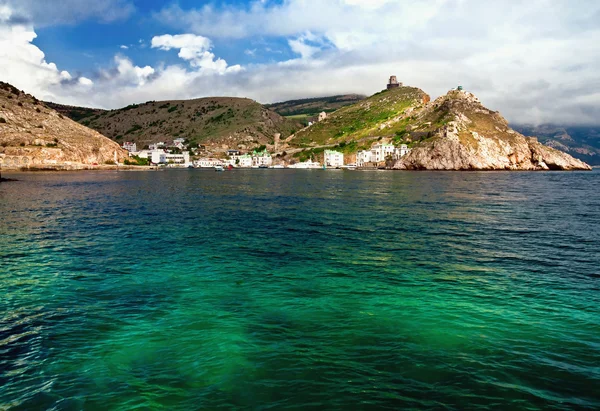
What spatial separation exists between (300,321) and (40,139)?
551 feet

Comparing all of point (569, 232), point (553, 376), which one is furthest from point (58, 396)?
point (569, 232)

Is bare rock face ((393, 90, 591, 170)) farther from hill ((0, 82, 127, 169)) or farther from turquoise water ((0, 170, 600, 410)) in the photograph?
turquoise water ((0, 170, 600, 410))

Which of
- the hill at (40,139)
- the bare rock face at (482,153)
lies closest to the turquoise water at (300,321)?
the hill at (40,139)

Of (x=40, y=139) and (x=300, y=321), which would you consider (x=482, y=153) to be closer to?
(x=40, y=139)

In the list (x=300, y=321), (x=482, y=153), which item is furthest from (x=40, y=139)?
(x=482, y=153)

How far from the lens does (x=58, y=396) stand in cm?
898

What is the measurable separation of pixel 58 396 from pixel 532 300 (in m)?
16.6

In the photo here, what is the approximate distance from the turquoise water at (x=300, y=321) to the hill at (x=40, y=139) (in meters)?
136

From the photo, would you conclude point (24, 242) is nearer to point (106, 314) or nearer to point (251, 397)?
point (106, 314)

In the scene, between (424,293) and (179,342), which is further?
(424,293)

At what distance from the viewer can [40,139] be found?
5723 inches

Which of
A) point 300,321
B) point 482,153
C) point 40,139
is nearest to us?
point 300,321

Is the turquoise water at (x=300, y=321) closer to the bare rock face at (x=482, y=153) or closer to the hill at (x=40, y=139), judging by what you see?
the hill at (x=40, y=139)

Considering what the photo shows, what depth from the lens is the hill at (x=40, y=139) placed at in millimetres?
137125
